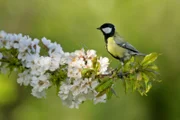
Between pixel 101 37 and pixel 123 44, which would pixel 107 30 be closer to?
pixel 123 44

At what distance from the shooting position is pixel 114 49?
232 centimetres

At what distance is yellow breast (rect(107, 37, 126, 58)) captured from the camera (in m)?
2.29

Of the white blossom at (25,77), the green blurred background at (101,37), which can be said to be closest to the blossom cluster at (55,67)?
the white blossom at (25,77)

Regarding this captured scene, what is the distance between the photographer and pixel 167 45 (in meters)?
6.03

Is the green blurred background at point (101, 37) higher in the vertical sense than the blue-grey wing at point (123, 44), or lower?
higher

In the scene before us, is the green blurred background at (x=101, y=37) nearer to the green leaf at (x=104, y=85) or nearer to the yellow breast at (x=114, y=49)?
the yellow breast at (x=114, y=49)

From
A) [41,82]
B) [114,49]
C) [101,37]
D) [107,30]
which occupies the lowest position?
[41,82]

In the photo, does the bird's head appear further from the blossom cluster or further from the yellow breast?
the blossom cluster

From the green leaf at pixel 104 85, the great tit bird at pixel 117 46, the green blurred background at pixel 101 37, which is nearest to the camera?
the green leaf at pixel 104 85

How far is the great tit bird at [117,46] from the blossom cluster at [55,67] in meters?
0.34

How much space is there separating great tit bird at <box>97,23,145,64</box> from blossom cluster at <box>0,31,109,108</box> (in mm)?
343

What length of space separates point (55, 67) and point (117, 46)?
50 cm

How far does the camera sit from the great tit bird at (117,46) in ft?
7.41

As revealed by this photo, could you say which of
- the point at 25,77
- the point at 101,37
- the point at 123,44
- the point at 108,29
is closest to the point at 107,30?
the point at 108,29
